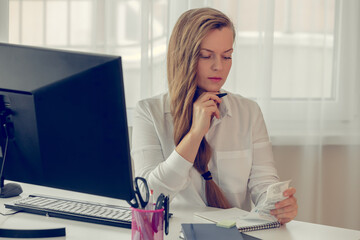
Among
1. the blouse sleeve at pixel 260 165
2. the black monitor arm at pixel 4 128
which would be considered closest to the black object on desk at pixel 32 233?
the black monitor arm at pixel 4 128

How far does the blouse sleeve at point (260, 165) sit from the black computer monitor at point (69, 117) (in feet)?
2.48

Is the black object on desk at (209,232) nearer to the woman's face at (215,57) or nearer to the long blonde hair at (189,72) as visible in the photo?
the long blonde hair at (189,72)

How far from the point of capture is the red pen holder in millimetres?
1163

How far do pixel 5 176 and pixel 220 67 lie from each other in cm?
77

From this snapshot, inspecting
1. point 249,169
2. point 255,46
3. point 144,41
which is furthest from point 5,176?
point 255,46

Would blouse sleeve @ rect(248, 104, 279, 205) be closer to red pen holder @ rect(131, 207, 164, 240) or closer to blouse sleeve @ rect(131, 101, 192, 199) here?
blouse sleeve @ rect(131, 101, 192, 199)

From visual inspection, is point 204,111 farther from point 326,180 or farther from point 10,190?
point 326,180

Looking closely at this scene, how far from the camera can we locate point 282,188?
57.8 inches

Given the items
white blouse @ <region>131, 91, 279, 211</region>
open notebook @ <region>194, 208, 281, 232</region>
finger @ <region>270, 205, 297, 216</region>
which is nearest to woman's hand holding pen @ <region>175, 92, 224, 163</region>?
white blouse @ <region>131, 91, 279, 211</region>

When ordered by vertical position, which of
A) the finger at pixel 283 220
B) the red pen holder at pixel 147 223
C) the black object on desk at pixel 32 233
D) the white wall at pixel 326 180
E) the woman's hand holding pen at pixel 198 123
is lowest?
the white wall at pixel 326 180

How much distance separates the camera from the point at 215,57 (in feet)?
5.91

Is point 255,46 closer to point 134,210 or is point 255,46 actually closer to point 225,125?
point 225,125

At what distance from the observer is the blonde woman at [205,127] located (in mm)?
1800

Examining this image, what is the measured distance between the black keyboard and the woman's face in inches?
22.4
